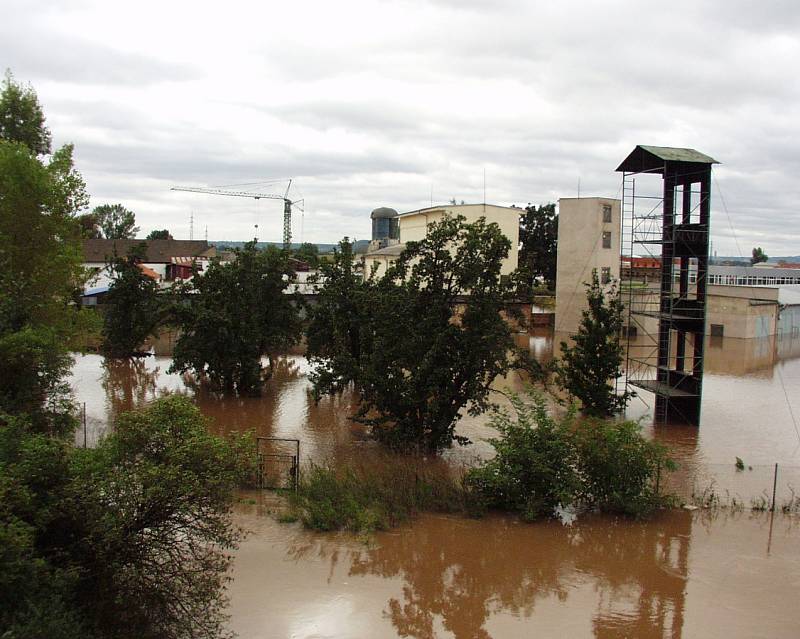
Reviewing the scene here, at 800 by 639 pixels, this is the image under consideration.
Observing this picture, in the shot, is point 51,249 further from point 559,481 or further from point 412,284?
point 559,481

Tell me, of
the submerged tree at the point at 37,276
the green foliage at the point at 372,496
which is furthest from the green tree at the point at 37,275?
the green foliage at the point at 372,496

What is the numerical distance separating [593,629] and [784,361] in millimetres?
36062

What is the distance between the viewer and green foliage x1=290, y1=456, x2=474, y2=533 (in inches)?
561

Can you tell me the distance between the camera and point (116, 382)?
29.8 m

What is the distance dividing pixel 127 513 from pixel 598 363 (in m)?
17.7

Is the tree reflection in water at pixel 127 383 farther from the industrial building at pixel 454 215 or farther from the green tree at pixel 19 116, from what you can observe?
the industrial building at pixel 454 215

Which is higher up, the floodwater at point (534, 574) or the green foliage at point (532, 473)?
the green foliage at point (532, 473)

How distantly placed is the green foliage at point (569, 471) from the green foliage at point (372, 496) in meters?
0.79

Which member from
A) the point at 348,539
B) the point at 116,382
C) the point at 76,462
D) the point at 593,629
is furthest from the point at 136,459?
the point at 116,382

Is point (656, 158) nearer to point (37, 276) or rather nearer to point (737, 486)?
point (737, 486)

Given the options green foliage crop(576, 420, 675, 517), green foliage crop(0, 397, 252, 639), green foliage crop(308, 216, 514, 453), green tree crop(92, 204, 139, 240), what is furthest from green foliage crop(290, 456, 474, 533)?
A: green tree crop(92, 204, 139, 240)

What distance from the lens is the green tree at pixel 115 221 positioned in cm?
10362

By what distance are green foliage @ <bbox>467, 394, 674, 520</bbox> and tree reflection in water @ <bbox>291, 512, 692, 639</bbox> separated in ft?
1.42

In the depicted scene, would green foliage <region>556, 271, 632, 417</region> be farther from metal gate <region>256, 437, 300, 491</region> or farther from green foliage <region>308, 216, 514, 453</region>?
metal gate <region>256, 437, 300, 491</region>
